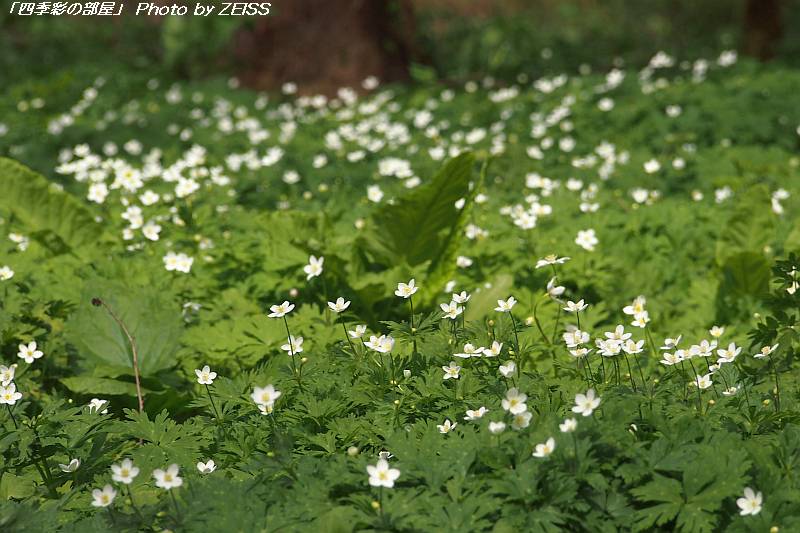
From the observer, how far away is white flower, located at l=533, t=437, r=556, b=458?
2.33m

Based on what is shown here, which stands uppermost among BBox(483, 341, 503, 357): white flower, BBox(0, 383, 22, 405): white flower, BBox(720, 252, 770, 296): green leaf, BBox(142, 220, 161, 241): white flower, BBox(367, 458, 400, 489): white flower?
BBox(367, 458, 400, 489): white flower

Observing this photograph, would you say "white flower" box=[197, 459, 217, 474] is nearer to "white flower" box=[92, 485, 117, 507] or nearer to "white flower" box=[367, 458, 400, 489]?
"white flower" box=[92, 485, 117, 507]

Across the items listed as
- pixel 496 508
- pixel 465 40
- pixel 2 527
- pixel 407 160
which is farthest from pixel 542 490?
pixel 465 40

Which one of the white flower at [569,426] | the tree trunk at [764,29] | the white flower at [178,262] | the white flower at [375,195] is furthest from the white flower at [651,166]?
the tree trunk at [764,29]

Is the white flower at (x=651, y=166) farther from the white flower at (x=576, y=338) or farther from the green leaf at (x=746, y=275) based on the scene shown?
the white flower at (x=576, y=338)

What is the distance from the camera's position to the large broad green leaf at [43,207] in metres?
4.70

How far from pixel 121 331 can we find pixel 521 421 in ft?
6.81

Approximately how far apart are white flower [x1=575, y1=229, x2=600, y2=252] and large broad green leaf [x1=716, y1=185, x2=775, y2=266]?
680 mm

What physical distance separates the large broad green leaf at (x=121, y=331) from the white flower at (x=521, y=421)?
1794 millimetres

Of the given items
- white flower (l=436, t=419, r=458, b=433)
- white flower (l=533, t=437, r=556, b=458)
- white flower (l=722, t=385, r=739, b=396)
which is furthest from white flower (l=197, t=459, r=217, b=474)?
white flower (l=722, t=385, r=739, b=396)

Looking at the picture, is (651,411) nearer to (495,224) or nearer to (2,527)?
(2,527)

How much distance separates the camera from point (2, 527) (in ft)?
7.86

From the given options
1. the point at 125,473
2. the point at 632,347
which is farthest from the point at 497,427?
the point at 125,473

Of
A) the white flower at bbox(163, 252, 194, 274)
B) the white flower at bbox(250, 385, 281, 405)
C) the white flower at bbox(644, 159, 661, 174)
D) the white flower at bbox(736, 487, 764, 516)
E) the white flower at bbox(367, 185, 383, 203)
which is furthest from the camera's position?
the white flower at bbox(644, 159, 661, 174)
